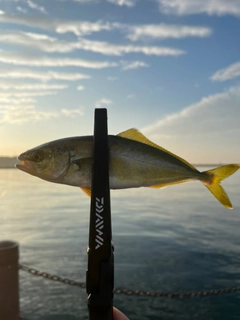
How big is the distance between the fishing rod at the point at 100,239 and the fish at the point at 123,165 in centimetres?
5

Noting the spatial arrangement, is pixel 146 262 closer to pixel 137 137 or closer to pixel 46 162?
pixel 137 137

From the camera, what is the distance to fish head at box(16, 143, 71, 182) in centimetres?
191

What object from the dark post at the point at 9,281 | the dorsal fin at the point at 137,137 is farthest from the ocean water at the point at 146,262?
the dorsal fin at the point at 137,137

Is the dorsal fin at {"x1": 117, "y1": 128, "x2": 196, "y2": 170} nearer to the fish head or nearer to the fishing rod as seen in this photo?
the fishing rod

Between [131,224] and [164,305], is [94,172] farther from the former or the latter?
[131,224]

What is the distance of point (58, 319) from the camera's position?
51.3 ft

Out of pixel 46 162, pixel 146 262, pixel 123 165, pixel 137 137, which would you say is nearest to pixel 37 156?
pixel 46 162

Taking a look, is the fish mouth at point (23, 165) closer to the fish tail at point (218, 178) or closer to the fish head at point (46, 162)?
the fish head at point (46, 162)

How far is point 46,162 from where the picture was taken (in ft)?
6.41

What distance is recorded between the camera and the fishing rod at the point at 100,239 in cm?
207

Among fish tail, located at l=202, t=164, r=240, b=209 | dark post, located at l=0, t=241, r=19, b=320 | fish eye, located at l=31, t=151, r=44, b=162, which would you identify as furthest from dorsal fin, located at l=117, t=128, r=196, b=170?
dark post, located at l=0, t=241, r=19, b=320

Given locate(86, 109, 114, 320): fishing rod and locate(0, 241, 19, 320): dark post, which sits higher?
locate(86, 109, 114, 320): fishing rod

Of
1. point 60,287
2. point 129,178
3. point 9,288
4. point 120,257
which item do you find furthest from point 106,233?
point 120,257

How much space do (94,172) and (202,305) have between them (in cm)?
1696
